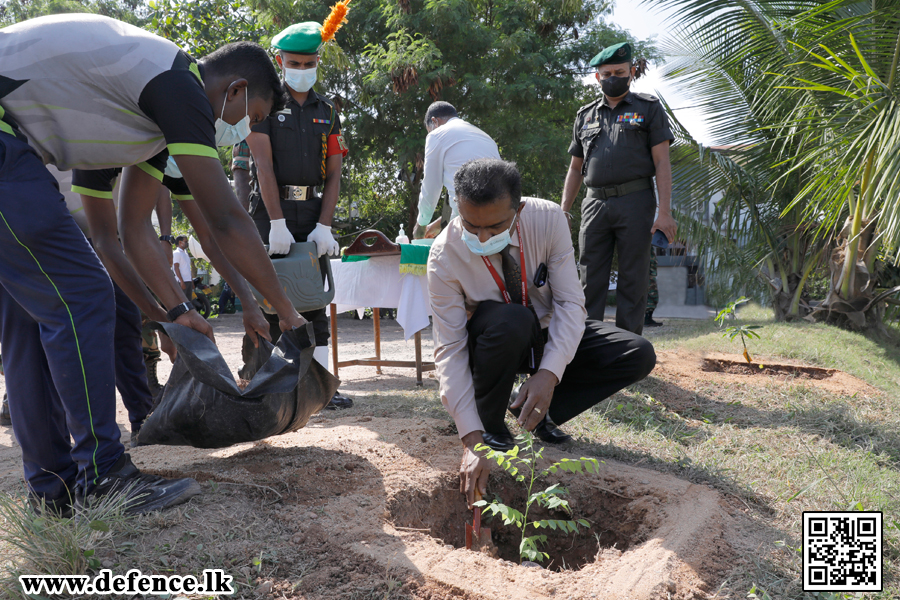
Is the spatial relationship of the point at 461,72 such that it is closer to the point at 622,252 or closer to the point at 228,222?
the point at 622,252

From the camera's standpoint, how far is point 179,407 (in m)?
2.18

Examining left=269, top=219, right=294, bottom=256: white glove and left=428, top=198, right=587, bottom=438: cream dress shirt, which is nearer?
left=428, top=198, right=587, bottom=438: cream dress shirt

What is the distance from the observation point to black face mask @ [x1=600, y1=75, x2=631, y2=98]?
3.97 meters

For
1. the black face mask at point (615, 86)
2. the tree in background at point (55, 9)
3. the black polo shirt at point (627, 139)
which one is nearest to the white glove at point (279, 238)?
the black polo shirt at point (627, 139)

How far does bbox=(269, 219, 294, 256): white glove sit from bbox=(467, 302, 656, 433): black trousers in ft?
4.53

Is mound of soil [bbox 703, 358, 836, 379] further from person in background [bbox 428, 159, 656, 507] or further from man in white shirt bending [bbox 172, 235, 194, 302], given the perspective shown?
man in white shirt bending [bbox 172, 235, 194, 302]

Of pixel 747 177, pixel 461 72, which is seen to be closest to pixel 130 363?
pixel 747 177

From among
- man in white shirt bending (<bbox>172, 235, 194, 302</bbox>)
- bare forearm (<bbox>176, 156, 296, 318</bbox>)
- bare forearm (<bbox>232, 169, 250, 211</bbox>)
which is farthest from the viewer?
man in white shirt bending (<bbox>172, 235, 194, 302</bbox>)

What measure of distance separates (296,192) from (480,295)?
1.64 meters

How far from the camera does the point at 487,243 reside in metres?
2.44

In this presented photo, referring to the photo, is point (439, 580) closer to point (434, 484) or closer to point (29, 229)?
point (434, 484)

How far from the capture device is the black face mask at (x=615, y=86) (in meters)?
3.97

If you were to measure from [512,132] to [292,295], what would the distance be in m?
8.06

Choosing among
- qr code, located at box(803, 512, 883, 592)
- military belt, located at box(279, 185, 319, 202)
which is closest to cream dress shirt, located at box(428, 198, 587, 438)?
qr code, located at box(803, 512, 883, 592)
